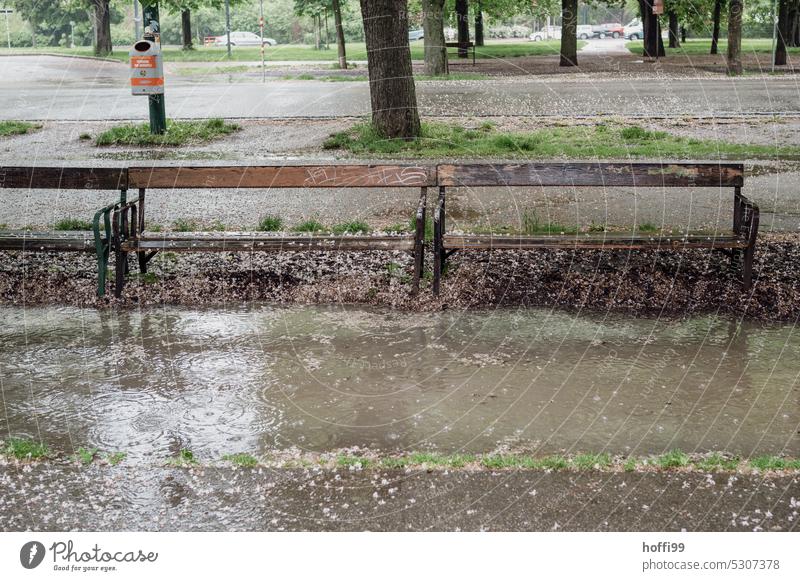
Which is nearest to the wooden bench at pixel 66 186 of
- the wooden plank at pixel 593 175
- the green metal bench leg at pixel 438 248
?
the green metal bench leg at pixel 438 248

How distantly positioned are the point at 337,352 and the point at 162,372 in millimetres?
1075

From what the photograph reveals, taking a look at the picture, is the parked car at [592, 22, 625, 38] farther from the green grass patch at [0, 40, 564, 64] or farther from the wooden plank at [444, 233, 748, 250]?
the wooden plank at [444, 233, 748, 250]

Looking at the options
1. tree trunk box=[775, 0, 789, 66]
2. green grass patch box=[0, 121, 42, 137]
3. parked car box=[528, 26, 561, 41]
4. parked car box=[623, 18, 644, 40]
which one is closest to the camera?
green grass patch box=[0, 121, 42, 137]

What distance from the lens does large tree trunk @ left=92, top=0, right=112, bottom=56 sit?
127ft

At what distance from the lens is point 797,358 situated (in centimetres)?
585

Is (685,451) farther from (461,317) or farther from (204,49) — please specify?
(204,49)

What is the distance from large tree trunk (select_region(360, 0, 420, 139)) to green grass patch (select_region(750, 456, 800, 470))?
30.5 feet

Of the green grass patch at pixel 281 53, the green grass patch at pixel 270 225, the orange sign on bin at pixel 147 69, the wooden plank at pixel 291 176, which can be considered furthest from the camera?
the green grass patch at pixel 281 53

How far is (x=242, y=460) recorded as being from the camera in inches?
172

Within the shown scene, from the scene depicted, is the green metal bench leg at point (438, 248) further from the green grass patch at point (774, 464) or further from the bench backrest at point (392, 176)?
the green grass patch at point (774, 464)

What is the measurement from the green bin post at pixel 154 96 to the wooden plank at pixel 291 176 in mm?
8150

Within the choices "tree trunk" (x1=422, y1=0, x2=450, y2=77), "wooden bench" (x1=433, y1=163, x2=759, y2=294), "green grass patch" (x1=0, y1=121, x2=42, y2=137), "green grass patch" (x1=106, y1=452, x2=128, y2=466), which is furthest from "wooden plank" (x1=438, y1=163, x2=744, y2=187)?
"tree trunk" (x1=422, y1=0, x2=450, y2=77)

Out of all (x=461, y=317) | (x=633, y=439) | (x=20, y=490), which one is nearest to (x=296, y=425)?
(x=20, y=490)

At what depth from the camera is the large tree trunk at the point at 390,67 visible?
1252 centimetres
